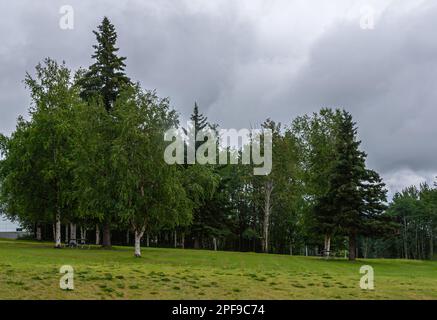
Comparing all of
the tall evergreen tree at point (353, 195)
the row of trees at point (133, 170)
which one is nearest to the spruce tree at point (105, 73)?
the row of trees at point (133, 170)

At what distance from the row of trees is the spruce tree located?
10 cm

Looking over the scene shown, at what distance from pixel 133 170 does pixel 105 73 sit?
16.6 metres

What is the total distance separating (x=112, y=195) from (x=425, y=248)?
91.8 m

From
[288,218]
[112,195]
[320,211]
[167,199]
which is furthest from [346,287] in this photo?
[288,218]

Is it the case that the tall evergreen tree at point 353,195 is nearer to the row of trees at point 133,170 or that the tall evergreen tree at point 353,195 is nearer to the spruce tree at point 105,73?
the row of trees at point 133,170

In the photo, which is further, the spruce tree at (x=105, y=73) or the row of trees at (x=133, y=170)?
the spruce tree at (x=105, y=73)

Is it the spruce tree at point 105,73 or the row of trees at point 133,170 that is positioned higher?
the spruce tree at point 105,73

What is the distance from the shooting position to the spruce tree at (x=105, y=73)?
146 feet

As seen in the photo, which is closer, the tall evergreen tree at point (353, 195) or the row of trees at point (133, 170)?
the row of trees at point (133, 170)

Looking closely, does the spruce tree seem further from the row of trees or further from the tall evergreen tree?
the tall evergreen tree

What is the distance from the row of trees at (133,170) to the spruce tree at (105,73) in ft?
0.32

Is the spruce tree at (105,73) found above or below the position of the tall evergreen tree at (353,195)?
above

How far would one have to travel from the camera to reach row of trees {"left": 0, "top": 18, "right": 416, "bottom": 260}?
31.6 metres
